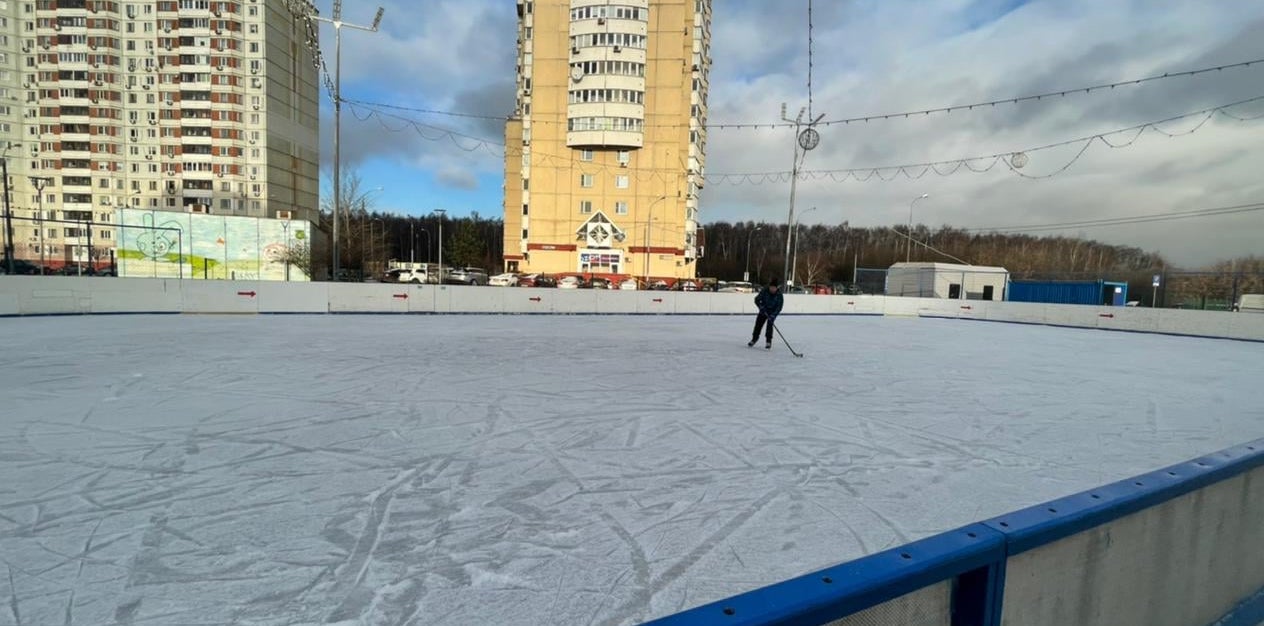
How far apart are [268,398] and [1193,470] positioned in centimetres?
761

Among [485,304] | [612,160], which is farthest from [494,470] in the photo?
[612,160]

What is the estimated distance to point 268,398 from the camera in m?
6.47

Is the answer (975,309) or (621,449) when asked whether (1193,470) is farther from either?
(975,309)

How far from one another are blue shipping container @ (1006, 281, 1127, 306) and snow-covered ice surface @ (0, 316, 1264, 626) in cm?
2758

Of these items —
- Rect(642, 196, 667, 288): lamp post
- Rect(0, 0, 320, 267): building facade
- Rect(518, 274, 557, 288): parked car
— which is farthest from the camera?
Rect(0, 0, 320, 267): building facade

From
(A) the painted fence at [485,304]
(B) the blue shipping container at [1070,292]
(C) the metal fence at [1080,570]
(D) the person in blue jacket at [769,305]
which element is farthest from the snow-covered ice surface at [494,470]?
(B) the blue shipping container at [1070,292]

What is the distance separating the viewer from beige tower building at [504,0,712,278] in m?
52.0

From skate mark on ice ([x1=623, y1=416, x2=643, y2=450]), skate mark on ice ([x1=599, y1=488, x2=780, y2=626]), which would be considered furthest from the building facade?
skate mark on ice ([x1=599, y1=488, x2=780, y2=626])

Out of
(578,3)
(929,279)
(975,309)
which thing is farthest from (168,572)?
(578,3)

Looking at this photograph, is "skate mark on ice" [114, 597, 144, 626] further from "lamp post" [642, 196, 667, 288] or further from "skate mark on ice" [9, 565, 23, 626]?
"lamp post" [642, 196, 667, 288]

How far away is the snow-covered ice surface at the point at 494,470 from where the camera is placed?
273 centimetres

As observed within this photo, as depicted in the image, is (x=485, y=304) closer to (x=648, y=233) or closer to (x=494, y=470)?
(x=494, y=470)

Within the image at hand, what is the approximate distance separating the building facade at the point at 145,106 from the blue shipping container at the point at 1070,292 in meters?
72.2

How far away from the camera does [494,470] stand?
4344 millimetres
